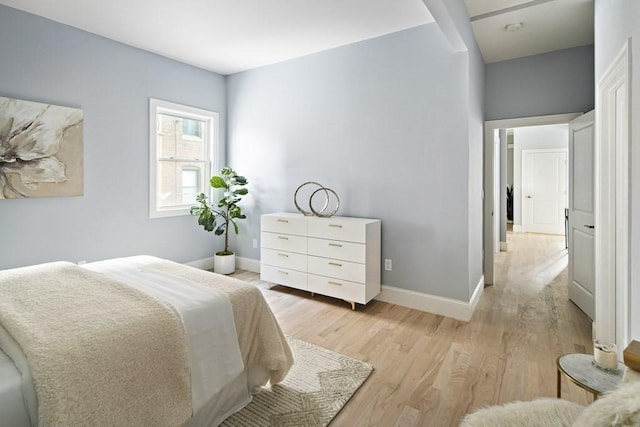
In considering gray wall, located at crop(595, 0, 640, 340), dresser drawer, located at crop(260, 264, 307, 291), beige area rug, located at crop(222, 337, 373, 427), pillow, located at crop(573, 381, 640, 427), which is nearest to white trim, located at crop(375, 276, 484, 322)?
dresser drawer, located at crop(260, 264, 307, 291)

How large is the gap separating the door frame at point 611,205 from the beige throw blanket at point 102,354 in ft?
7.29

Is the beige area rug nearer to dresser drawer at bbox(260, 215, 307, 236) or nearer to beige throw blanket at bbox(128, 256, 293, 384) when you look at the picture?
beige throw blanket at bbox(128, 256, 293, 384)

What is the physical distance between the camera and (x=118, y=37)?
11.3 ft

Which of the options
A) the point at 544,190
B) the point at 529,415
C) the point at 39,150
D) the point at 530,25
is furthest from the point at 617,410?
the point at 544,190

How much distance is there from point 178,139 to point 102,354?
361cm

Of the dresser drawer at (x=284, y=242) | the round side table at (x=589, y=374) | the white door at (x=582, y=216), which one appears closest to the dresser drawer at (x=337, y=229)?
the dresser drawer at (x=284, y=242)

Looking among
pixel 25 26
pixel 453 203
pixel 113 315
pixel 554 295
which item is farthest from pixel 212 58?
pixel 554 295

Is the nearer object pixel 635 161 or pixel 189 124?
pixel 635 161

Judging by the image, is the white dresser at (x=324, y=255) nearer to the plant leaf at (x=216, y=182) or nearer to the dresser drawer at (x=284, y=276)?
the dresser drawer at (x=284, y=276)

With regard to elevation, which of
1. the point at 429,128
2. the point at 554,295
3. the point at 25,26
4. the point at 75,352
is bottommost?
the point at 554,295

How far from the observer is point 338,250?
329 cm

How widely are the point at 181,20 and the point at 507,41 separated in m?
3.24

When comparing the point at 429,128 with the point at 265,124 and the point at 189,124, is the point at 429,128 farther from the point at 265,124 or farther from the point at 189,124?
the point at 189,124

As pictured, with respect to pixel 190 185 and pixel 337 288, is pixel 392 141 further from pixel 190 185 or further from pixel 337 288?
pixel 190 185
